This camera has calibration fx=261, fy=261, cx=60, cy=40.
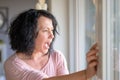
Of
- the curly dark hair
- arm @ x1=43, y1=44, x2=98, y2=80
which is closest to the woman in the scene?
the curly dark hair

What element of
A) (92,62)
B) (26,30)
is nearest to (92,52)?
(92,62)

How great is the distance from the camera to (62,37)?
2527mm

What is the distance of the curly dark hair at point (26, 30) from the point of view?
132 centimetres

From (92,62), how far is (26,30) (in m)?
0.51

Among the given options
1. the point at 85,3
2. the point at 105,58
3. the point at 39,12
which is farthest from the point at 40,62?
the point at 85,3

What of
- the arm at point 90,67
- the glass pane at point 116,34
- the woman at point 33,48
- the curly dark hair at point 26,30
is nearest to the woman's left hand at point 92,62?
the arm at point 90,67

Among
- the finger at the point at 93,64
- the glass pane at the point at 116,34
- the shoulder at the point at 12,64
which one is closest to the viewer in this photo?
the finger at the point at 93,64

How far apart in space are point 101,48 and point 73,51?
4.99 feet

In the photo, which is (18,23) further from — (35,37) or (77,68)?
(77,68)

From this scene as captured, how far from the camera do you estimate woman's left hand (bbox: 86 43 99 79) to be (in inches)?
37.1

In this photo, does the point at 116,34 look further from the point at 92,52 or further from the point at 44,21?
the point at 44,21

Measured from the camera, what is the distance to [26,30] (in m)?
1.34

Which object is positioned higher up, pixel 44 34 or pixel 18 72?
pixel 44 34

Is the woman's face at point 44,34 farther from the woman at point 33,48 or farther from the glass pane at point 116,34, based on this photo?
the glass pane at point 116,34
